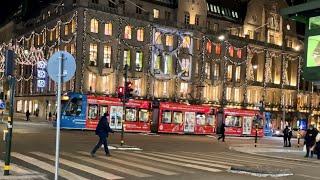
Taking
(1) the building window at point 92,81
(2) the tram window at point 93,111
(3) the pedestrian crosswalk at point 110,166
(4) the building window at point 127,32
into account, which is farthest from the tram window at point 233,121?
(3) the pedestrian crosswalk at point 110,166

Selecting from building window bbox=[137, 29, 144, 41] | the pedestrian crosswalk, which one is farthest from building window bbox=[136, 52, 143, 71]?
the pedestrian crosswalk

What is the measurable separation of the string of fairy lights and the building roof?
5.13 m

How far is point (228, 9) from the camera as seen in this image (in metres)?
82.1

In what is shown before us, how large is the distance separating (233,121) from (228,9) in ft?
107

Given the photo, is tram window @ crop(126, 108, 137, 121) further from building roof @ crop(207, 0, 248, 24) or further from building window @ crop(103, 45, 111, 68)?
building roof @ crop(207, 0, 248, 24)

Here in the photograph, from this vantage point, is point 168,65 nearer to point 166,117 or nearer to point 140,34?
point 140,34

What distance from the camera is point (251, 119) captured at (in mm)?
55281

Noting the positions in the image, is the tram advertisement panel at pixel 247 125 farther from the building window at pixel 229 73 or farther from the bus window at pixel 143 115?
the building window at pixel 229 73

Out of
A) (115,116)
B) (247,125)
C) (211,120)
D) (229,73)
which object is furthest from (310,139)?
(229,73)

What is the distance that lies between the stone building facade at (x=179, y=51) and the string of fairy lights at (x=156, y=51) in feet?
0.43

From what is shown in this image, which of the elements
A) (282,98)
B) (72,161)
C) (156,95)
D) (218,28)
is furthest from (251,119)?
(72,161)

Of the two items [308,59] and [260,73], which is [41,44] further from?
[308,59]

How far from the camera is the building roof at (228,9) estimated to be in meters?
79.2

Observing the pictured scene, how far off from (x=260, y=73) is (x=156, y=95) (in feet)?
72.5
